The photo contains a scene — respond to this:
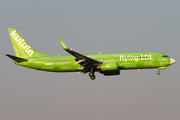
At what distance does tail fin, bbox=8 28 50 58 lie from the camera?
2226 inches

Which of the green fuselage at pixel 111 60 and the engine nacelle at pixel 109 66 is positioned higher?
the green fuselage at pixel 111 60

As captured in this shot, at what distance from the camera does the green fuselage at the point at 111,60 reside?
2028 inches

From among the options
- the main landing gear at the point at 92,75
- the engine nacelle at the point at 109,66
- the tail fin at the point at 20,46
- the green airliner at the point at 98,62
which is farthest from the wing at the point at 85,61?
the tail fin at the point at 20,46

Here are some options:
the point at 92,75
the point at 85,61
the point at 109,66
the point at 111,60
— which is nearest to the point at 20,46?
the point at 85,61

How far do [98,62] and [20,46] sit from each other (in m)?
15.2

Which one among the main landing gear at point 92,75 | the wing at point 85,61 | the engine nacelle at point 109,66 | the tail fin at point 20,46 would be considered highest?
the tail fin at point 20,46

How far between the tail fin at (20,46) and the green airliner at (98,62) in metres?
1.51

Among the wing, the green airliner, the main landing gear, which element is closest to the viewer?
the wing

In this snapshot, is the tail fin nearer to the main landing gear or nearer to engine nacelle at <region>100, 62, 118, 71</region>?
→ the main landing gear

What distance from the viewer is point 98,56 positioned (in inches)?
2073

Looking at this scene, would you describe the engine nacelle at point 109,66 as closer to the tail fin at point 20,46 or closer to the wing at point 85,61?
the wing at point 85,61

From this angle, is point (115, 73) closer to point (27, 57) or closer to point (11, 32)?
point (27, 57)

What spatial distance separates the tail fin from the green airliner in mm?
1510

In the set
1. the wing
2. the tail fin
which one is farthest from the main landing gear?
the tail fin
